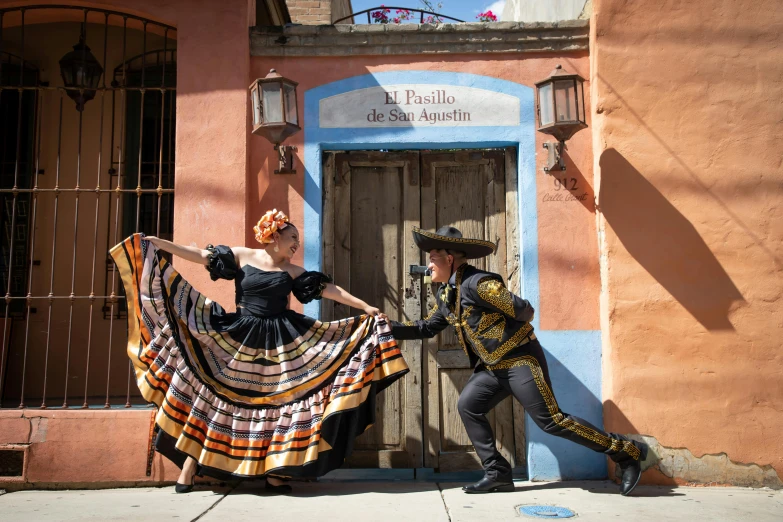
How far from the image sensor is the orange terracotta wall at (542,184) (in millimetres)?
5664

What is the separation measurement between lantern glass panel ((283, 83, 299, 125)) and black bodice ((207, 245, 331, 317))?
1102mm

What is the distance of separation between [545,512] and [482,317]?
1290mm

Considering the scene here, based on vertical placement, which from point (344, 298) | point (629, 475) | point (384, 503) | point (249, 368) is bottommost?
point (384, 503)

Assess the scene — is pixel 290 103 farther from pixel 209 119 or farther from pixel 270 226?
pixel 270 226

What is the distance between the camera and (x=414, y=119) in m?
5.87

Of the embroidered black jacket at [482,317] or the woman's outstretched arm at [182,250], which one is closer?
the embroidered black jacket at [482,317]

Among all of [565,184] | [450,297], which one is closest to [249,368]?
[450,297]

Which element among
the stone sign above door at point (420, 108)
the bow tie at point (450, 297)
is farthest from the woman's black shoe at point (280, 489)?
the stone sign above door at point (420, 108)

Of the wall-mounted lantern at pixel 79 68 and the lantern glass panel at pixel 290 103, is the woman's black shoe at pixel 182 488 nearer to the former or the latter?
the lantern glass panel at pixel 290 103

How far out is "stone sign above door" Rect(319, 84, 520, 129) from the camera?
5863 millimetres

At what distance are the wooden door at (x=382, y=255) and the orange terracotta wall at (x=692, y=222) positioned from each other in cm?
149

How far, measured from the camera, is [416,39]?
19.4ft

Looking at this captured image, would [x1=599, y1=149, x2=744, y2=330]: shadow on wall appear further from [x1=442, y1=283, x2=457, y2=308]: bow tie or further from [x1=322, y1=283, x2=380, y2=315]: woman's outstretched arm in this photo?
[x1=322, y1=283, x2=380, y2=315]: woman's outstretched arm

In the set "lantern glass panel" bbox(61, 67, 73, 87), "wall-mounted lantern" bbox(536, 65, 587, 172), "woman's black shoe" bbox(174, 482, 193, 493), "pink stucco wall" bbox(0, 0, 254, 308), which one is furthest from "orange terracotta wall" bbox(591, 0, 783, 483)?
"lantern glass panel" bbox(61, 67, 73, 87)
